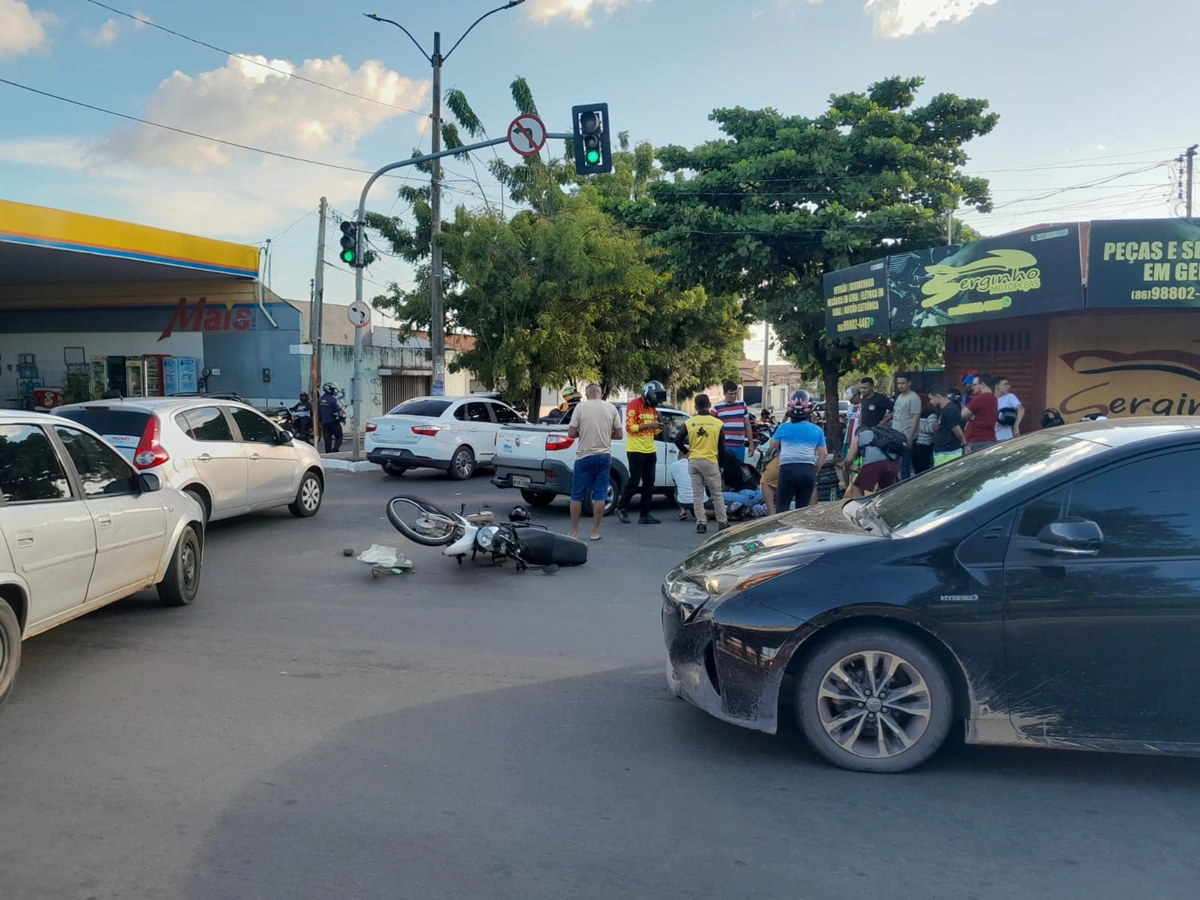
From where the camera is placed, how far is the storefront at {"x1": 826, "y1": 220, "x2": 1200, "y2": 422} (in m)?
12.9

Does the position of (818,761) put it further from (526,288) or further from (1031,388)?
(526,288)

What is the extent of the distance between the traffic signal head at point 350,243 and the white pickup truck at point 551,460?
23.4 feet

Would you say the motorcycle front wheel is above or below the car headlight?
below

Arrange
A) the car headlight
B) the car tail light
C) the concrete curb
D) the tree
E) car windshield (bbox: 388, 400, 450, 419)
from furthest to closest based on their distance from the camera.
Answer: the tree → the concrete curb → car windshield (bbox: 388, 400, 450, 419) → the car tail light → the car headlight

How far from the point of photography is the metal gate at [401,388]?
34.8 meters

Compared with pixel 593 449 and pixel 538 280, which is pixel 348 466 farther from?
pixel 593 449

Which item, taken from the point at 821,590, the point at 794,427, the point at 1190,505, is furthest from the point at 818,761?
the point at 794,427

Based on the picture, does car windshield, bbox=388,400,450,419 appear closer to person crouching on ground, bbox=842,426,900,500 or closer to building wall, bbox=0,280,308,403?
person crouching on ground, bbox=842,426,900,500

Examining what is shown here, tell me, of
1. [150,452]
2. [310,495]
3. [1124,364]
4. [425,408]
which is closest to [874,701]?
[150,452]

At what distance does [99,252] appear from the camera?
78.3 ft

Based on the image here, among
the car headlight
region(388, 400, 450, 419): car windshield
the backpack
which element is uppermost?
region(388, 400, 450, 419): car windshield

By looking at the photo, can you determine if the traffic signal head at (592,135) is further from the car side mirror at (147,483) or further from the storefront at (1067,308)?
the car side mirror at (147,483)

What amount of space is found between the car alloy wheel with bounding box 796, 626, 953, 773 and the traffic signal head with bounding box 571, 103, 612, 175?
11351mm

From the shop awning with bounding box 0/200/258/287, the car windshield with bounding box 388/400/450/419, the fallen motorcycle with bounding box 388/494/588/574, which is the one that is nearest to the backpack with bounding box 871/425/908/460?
the fallen motorcycle with bounding box 388/494/588/574
